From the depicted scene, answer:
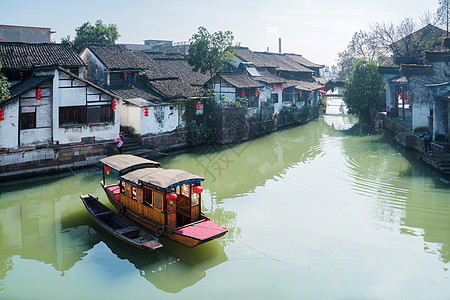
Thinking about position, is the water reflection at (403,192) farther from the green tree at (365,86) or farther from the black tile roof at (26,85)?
the black tile roof at (26,85)

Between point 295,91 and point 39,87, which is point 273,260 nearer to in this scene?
point 39,87

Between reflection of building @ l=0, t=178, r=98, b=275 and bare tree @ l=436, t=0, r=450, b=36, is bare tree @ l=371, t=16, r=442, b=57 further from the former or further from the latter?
reflection of building @ l=0, t=178, r=98, b=275

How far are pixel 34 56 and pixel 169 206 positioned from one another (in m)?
16.8

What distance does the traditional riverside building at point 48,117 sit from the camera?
19.4 meters

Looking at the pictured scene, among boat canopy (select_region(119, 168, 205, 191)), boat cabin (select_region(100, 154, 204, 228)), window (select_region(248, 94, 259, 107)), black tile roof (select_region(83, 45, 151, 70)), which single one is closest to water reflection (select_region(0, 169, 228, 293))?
boat cabin (select_region(100, 154, 204, 228))

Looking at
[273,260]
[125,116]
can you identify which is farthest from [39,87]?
[273,260]

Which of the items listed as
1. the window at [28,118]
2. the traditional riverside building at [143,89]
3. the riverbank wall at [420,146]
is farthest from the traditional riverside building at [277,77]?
the window at [28,118]

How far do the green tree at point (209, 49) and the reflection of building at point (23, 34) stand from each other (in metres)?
21.7

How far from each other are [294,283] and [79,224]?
26.9ft

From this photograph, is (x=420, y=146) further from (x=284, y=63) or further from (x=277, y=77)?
(x=284, y=63)

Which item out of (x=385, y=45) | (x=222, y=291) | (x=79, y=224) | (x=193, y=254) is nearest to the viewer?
(x=222, y=291)

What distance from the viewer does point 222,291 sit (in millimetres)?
9992

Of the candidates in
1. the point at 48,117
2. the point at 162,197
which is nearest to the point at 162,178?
the point at 162,197

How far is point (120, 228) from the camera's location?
43.6ft
